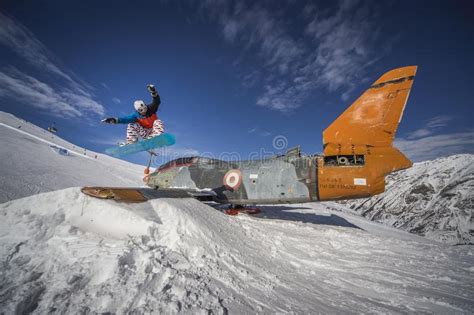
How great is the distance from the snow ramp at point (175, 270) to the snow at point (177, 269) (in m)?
0.02

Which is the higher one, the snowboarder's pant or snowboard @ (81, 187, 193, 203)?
the snowboarder's pant

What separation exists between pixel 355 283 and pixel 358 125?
18.8 feet

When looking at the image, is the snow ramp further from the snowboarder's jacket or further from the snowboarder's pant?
the snowboarder's jacket

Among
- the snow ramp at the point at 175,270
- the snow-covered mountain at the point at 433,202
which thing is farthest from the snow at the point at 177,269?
the snow-covered mountain at the point at 433,202

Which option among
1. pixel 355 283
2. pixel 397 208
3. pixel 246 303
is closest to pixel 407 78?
pixel 355 283

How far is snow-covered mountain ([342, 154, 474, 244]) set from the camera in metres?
14.9

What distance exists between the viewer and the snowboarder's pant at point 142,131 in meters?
7.77

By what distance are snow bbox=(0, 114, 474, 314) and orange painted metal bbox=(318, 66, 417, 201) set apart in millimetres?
2372

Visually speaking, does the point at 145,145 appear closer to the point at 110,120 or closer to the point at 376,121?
the point at 110,120

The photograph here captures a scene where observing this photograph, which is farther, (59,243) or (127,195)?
(127,195)

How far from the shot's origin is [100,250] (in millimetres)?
2875

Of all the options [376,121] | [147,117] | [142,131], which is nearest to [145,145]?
[142,131]

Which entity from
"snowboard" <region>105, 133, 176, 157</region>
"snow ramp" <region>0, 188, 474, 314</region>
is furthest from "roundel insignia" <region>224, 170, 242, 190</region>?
"snow ramp" <region>0, 188, 474, 314</region>

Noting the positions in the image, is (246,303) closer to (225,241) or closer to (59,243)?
(225,241)
